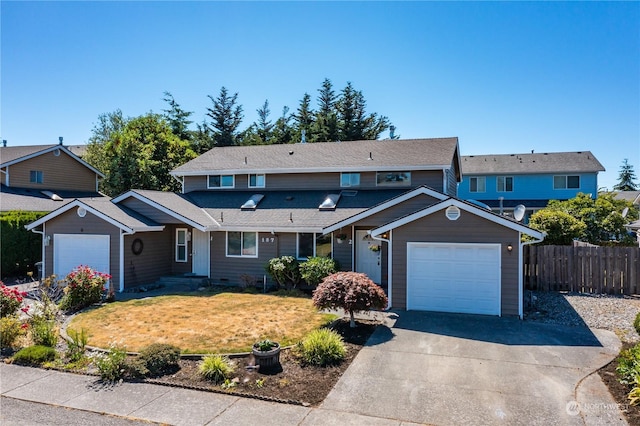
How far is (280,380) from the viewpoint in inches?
283

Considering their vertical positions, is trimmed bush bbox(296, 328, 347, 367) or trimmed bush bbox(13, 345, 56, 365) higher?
trimmed bush bbox(296, 328, 347, 367)

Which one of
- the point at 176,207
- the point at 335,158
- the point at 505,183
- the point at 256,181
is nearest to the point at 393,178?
the point at 335,158

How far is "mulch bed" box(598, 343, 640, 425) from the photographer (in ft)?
19.1

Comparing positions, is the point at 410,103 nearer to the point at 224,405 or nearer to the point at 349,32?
the point at 349,32

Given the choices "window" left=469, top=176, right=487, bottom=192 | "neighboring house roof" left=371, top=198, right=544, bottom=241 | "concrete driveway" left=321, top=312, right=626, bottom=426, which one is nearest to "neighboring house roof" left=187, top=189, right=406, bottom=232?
"neighboring house roof" left=371, top=198, right=544, bottom=241

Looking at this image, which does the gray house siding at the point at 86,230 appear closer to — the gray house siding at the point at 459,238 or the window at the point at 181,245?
the window at the point at 181,245

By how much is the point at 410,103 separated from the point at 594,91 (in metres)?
8.28

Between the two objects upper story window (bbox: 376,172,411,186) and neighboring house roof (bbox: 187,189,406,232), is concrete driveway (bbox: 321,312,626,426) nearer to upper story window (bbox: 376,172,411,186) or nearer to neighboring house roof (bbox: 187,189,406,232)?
neighboring house roof (bbox: 187,189,406,232)

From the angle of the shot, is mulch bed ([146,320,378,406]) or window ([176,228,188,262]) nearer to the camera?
mulch bed ([146,320,378,406])

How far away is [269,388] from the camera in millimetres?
6895

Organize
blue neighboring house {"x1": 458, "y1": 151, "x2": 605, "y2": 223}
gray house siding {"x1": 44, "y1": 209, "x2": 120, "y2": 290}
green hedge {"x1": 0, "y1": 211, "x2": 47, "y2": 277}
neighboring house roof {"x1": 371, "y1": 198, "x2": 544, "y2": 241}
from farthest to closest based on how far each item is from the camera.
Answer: blue neighboring house {"x1": 458, "y1": 151, "x2": 605, "y2": 223} → green hedge {"x1": 0, "y1": 211, "x2": 47, "y2": 277} → gray house siding {"x1": 44, "y1": 209, "x2": 120, "y2": 290} → neighboring house roof {"x1": 371, "y1": 198, "x2": 544, "y2": 241}

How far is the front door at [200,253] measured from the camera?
17828 millimetres

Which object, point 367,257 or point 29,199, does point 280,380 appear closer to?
point 367,257

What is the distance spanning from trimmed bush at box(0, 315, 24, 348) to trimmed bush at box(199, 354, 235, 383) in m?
5.24
